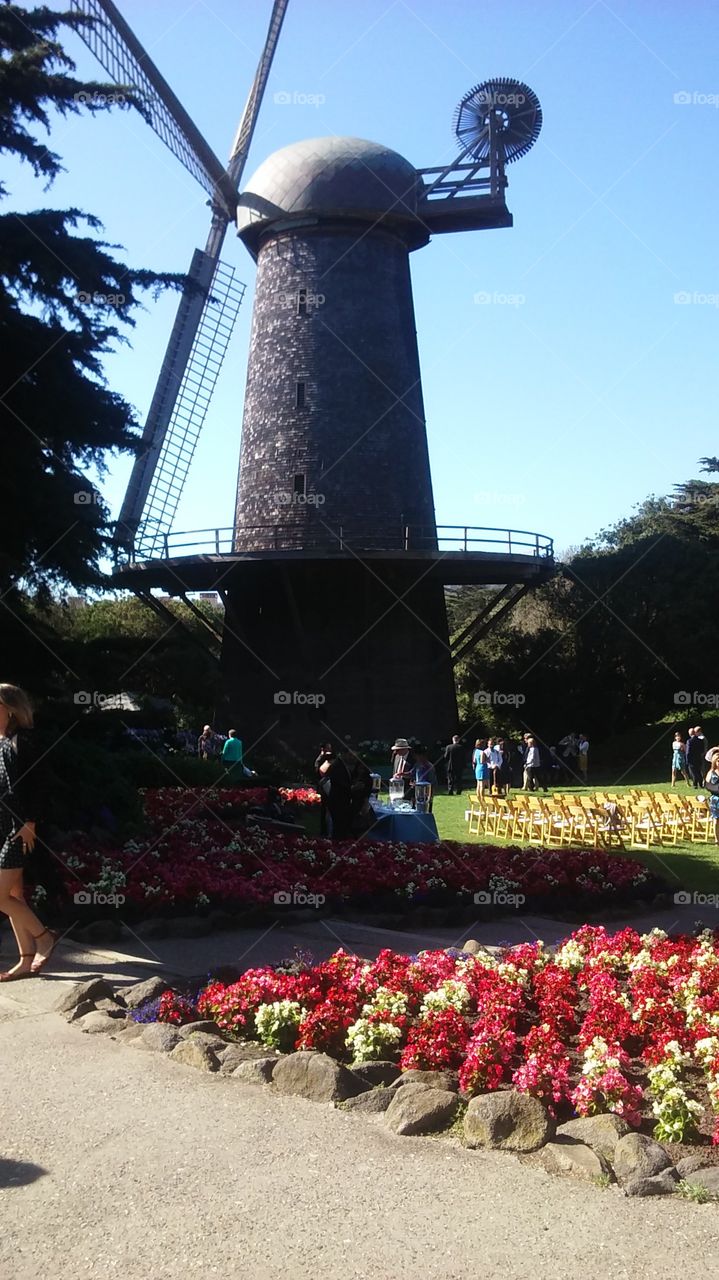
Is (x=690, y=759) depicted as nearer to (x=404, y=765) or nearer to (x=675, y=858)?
(x=404, y=765)

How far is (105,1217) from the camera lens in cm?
381

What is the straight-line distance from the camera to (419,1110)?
466 cm

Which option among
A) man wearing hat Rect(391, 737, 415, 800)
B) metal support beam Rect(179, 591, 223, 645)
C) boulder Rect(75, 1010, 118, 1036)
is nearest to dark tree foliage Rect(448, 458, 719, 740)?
metal support beam Rect(179, 591, 223, 645)

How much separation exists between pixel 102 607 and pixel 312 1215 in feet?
142

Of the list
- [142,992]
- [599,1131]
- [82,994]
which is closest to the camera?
[599,1131]

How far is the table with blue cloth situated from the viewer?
13.8 metres

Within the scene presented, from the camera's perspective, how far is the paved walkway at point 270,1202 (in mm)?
3545

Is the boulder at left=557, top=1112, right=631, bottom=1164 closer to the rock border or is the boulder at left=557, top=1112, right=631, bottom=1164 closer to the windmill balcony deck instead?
the rock border

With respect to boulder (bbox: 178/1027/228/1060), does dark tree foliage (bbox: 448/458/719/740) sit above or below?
above

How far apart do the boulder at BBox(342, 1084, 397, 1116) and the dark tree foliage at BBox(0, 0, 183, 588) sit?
572cm

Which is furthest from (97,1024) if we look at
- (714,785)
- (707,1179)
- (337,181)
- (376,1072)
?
(337,181)

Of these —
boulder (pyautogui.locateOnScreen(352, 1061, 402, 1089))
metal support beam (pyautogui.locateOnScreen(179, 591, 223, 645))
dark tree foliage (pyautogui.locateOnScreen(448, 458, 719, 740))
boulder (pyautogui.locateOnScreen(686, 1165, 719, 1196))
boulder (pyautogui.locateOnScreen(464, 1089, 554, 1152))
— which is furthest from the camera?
dark tree foliage (pyautogui.locateOnScreen(448, 458, 719, 740))

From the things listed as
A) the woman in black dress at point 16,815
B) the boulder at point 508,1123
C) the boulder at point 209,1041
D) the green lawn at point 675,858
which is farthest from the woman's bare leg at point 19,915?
the green lawn at point 675,858

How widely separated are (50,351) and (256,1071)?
6.92 metres
